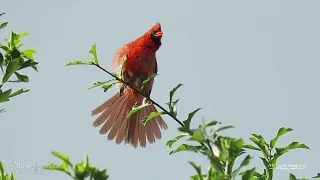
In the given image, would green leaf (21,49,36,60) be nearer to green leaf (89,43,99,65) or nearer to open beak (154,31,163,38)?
green leaf (89,43,99,65)

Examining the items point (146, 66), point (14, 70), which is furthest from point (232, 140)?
point (146, 66)

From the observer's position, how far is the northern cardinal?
433 cm

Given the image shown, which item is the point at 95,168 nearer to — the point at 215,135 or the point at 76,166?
the point at 76,166

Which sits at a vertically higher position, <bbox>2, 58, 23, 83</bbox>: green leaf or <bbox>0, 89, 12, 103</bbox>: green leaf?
<bbox>2, 58, 23, 83</bbox>: green leaf

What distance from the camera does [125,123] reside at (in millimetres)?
4723

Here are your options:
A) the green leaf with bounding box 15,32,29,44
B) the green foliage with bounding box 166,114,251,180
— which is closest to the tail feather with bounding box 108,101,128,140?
the green leaf with bounding box 15,32,29,44

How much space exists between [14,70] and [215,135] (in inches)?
35.9

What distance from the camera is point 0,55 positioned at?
1908mm

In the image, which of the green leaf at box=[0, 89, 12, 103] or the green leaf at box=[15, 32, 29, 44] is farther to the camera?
the green leaf at box=[15, 32, 29, 44]

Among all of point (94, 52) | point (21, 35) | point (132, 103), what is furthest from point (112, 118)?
point (94, 52)

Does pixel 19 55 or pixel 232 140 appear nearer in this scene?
pixel 232 140

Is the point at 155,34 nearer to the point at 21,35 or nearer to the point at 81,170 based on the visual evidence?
the point at 21,35

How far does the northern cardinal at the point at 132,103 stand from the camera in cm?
433

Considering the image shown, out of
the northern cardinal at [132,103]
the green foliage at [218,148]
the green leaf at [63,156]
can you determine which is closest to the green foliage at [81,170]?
the green leaf at [63,156]
